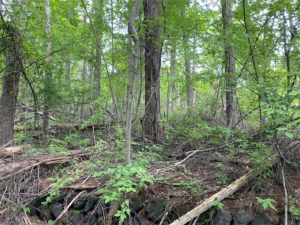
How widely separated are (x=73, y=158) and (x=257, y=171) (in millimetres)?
3649

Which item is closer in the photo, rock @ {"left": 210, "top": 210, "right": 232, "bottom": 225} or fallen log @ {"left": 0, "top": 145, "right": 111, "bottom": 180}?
rock @ {"left": 210, "top": 210, "right": 232, "bottom": 225}

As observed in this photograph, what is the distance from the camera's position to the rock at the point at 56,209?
3.36 metres

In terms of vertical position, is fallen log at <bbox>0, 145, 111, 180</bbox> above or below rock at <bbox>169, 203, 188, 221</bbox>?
above

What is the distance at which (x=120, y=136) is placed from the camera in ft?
13.9

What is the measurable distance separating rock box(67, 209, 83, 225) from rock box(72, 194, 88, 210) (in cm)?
8

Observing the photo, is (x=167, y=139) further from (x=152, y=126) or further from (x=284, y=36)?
(x=284, y=36)

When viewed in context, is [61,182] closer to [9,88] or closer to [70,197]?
[70,197]

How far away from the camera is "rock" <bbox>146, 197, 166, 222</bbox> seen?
289 cm

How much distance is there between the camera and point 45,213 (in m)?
3.44

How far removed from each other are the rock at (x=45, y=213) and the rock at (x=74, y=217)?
1.43 ft

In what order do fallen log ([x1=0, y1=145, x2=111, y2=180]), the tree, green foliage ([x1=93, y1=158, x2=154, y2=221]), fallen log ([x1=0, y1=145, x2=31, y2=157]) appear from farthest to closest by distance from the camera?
1. the tree
2. fallen log ([x1=0, y1=145, x2=31, y2=157])
3. fallen log ([x1=0, y1=145, x2=111, y2=180])
4. green foliage ([x1=93, y1=158, x2=154, y2=221])

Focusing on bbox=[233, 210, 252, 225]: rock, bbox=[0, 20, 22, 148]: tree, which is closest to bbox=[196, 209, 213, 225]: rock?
bbox=[233, 210, 252, 225]: rock

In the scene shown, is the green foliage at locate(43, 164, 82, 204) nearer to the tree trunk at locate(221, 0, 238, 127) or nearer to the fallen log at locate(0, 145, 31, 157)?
the fallen log at locate(0, 145, 31, 157)

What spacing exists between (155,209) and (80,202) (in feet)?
4.48
